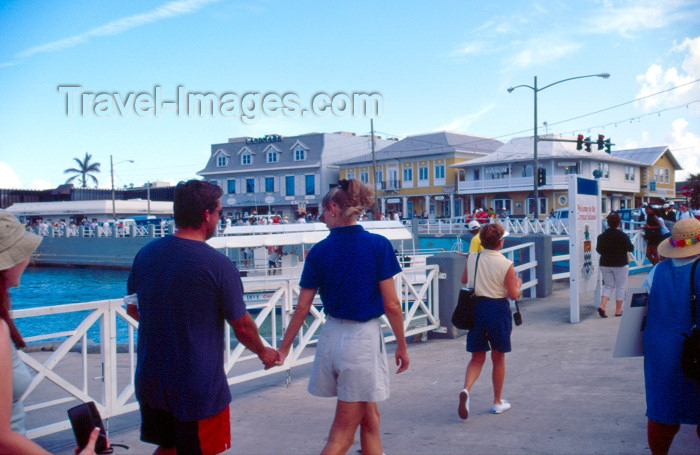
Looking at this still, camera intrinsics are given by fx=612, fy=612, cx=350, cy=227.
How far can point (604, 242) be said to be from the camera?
31.4 feet

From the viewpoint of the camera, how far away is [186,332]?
282cm

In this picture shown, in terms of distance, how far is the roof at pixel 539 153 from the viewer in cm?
4706

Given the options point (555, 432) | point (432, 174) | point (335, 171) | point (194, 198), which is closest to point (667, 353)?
point (555, 432)

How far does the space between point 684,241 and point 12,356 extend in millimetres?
3403

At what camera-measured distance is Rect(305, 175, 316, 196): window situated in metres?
58.2

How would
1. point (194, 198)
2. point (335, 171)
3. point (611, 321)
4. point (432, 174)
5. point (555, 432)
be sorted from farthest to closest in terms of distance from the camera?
1. point (335, 171)
2. point (432, 174)
3. point (611, 321)
4. point (555, 432)
5. point (194, 198)

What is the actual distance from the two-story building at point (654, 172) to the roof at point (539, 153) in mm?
3626

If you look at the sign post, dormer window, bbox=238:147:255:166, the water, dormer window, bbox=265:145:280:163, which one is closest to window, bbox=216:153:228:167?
dormer window, bbox=238:147:255:166

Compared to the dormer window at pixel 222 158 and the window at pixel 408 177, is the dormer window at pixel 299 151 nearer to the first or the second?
the dormer window at pixel 222 158

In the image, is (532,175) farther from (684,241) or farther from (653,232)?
(684,241)

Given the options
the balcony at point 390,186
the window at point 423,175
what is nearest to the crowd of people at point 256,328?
the window at point 423,175

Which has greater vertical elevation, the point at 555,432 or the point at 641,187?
the point at 641,187

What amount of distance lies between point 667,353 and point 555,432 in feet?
5.37

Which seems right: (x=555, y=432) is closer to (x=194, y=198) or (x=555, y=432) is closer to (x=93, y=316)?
(x=194, y=198)
